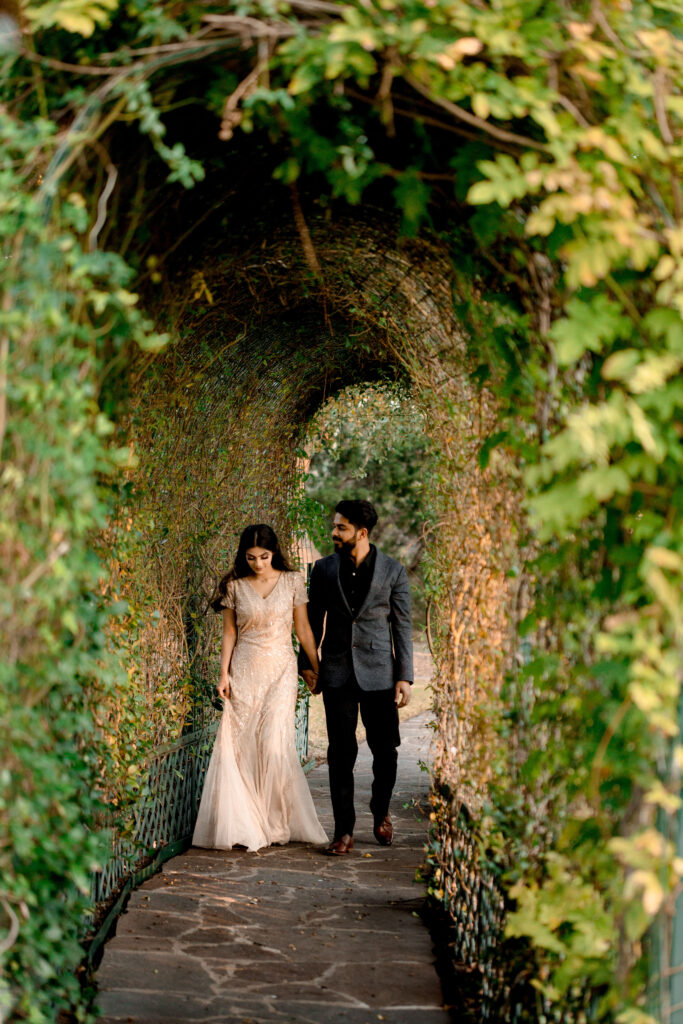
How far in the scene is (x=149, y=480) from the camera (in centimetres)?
526

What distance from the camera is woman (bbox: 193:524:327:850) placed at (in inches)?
247

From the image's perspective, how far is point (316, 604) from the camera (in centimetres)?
639

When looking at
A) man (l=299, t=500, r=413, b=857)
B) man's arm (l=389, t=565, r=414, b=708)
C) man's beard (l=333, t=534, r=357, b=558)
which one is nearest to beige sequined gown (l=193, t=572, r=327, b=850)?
man (l=299, t=500, r=413, b=857)

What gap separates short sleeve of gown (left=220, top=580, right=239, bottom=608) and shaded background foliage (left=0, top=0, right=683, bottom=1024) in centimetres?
260

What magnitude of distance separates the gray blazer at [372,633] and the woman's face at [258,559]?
39 centimetres

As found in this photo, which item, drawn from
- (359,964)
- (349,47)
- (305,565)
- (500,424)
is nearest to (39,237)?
(349,47)

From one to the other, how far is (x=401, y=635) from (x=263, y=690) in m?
0.98

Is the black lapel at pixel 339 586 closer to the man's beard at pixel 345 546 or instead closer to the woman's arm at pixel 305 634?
the man's beard at pixel 345 546

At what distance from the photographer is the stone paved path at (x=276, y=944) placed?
12.4ft

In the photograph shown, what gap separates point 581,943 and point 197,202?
105 inches

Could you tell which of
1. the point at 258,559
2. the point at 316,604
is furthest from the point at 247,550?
the point at 316,604

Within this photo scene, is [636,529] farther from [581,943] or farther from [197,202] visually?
[197,202]

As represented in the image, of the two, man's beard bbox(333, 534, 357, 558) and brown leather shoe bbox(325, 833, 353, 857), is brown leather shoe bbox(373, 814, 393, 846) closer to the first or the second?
brown leather shoe bbox(325, 833, 353, 857)

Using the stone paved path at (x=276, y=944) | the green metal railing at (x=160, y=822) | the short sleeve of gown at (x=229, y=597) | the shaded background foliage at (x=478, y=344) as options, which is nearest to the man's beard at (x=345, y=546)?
the short sleeve of gown at (x=229, y=597)
